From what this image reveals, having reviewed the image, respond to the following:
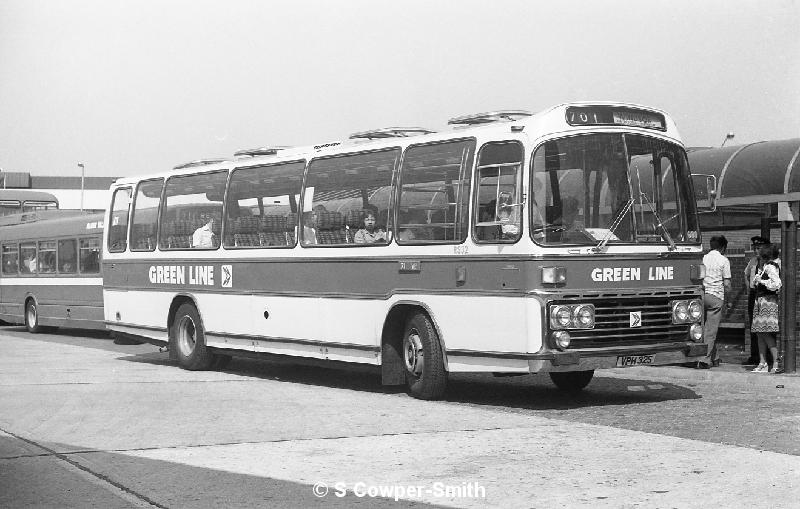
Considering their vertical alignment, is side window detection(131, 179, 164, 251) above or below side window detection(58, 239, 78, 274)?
above

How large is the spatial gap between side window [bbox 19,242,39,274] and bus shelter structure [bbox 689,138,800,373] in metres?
17.6

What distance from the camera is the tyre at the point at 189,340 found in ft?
58.0

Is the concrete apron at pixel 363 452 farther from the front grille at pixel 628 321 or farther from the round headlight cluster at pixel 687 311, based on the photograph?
the round headlight cluster at pixel 687 311

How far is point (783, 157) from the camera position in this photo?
16906 mm

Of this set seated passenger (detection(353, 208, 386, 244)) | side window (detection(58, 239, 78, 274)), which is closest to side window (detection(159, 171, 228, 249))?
seated passenger (detection(353, 208, 386, 244))

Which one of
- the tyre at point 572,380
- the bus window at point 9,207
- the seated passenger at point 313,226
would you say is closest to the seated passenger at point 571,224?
the tyre at point 572,380

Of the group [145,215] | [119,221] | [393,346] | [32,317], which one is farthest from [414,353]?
[32,317]

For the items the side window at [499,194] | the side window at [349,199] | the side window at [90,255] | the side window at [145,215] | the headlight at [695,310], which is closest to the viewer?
the side window at [499,194]

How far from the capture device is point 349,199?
48.6 ft

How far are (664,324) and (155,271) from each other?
8892 millimetres

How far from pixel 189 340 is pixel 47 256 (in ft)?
42.0

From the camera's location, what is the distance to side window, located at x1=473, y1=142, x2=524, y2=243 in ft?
40.4

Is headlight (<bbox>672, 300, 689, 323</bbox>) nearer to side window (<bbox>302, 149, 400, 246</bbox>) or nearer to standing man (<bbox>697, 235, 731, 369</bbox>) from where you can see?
side window (<bbox>302, 149, 400, 246</bbox>)

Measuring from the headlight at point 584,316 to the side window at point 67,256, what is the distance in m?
18.5
